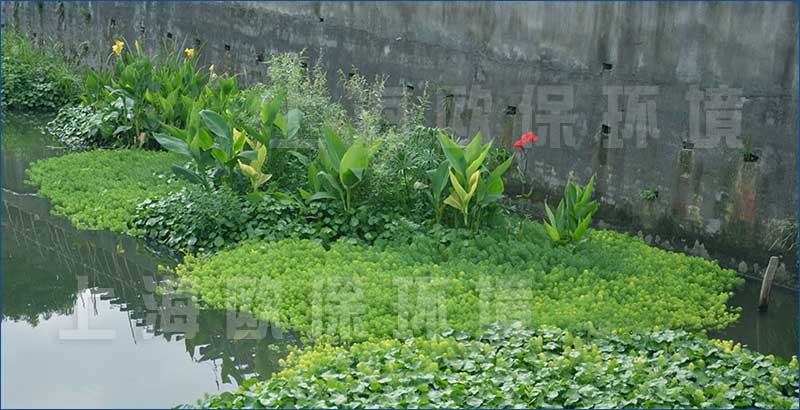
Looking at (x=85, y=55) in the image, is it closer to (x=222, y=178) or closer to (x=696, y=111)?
(x=222, y=178)

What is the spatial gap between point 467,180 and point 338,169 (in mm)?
981

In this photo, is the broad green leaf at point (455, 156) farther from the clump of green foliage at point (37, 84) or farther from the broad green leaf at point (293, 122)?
the clump of green foliage at point (37, 84)

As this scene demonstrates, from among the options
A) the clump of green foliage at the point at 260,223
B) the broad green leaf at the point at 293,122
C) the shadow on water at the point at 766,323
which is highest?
the broad green leaf at the point at 293,122

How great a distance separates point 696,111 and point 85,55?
11104 mm

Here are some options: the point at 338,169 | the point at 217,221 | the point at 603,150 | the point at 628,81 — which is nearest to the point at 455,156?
the point at 338,169

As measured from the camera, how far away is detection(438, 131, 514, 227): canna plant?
7.23 meters

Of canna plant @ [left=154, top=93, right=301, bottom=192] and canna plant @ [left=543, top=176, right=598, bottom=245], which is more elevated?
canna plant @ [left=154, top=93, right=301, bottom=192]

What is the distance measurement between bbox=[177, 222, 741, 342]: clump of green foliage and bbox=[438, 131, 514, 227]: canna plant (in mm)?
217

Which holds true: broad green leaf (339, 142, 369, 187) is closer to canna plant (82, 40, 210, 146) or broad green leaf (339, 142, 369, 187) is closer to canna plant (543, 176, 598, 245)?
canna plant (543, 176, 598, 245)

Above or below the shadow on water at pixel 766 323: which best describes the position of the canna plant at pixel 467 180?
above

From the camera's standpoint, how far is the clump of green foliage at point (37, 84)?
1385 cm

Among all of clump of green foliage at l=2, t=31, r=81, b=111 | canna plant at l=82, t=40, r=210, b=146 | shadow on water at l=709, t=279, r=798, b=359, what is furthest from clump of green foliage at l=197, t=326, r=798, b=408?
clump of green foliage at l=2, t=31, r=81, b=111

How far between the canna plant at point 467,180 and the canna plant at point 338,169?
21.4 inches

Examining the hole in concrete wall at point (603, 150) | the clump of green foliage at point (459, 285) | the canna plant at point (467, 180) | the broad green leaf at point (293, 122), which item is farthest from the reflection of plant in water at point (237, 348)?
the hole in concrete wall at point (603, 150)
